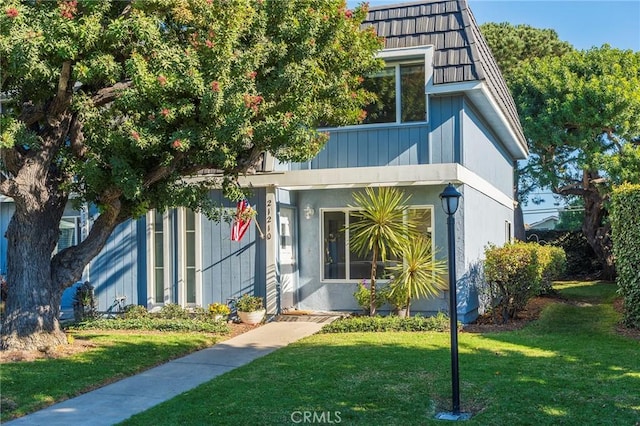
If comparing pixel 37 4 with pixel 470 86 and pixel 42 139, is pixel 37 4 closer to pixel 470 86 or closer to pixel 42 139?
pixel 42 139

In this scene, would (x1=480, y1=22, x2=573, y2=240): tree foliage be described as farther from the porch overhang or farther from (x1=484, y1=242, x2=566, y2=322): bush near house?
(x1=484, y1=242, x2=566, y2=322): bush near house

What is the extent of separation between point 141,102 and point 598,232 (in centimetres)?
2033

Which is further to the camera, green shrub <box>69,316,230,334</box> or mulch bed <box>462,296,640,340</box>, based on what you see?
green shrub <box>69,316,230,334</box>

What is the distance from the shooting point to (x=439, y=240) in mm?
12578

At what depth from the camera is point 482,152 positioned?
1470cm

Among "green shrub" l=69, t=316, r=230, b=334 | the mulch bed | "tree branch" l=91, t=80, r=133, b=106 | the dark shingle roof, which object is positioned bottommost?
the mulch bed

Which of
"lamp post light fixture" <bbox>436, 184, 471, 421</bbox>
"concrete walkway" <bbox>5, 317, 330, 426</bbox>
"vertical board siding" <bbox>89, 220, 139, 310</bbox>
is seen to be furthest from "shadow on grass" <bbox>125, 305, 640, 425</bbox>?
"vertical board siding" <bbox>89, 220, 139, 310</bbox>

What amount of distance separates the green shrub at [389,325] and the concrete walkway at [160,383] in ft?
1.67

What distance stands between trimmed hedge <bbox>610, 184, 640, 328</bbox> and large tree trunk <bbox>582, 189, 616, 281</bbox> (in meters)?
12.7

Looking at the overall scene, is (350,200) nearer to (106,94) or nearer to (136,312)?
(136,312)

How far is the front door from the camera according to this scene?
42.9 feet

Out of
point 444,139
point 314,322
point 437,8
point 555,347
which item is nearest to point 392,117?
point 444,139

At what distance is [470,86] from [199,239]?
6455 millimetres

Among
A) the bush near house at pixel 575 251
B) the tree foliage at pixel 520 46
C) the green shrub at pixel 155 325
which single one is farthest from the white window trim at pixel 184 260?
the tree foliage at pixel 520 46
